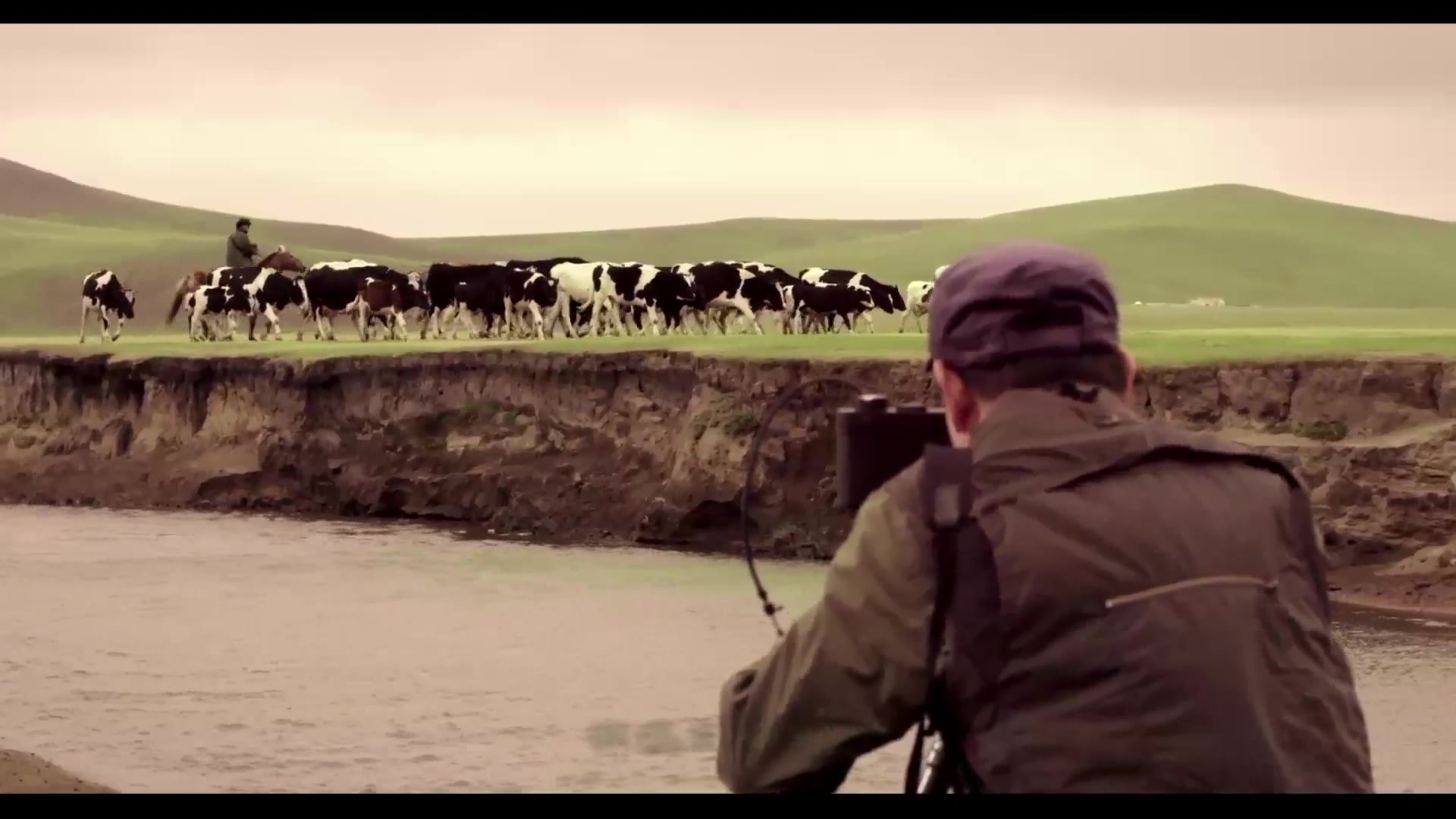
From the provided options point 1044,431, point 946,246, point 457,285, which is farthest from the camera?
point 946,246

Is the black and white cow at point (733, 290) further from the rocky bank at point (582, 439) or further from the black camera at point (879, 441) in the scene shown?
the black camera at point (879, 441)

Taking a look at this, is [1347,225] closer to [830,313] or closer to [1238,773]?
[830,313]

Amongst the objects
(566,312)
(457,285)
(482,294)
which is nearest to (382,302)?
(457,285)

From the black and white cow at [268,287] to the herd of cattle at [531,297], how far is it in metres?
0.03

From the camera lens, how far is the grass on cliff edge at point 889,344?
82.4 feet

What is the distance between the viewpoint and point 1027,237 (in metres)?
61.8

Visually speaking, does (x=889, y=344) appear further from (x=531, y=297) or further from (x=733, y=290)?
(x=531, y=297)

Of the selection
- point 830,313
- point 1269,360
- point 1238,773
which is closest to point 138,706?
point 1269,360

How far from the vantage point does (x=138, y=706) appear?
16.4 metres

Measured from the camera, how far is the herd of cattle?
122 ft

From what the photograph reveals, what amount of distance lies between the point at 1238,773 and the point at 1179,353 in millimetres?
22911

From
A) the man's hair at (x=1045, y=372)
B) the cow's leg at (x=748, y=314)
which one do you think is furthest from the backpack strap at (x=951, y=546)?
the cow's leg at (x=748, y=314)

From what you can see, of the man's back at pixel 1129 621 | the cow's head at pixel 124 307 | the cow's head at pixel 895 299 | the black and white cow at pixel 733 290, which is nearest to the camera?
the man's back at pixel 1129 621

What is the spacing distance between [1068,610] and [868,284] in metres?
37.2
